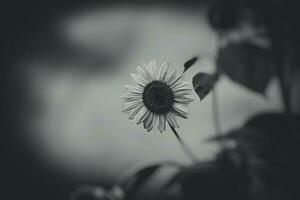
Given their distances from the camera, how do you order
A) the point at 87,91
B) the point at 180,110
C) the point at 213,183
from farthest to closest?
the point at 87,91
the point at 213,183
the point at 180,110

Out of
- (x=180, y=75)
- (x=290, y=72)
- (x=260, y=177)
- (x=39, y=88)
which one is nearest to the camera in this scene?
(x=180, y=75)

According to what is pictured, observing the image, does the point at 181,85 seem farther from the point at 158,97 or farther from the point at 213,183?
the point at 213,183

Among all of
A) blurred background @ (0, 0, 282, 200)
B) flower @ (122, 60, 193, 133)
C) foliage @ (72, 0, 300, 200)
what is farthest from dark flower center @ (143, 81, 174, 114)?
blurred background @ (0, 0, 282, 200)

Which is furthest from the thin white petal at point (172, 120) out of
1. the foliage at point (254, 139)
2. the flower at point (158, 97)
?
the foliage at point (254, 139)

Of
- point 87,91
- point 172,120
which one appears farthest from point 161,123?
point 87,91

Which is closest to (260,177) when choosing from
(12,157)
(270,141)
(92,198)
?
(270,141)

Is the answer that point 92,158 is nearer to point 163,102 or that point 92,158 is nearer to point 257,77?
point 257,77
